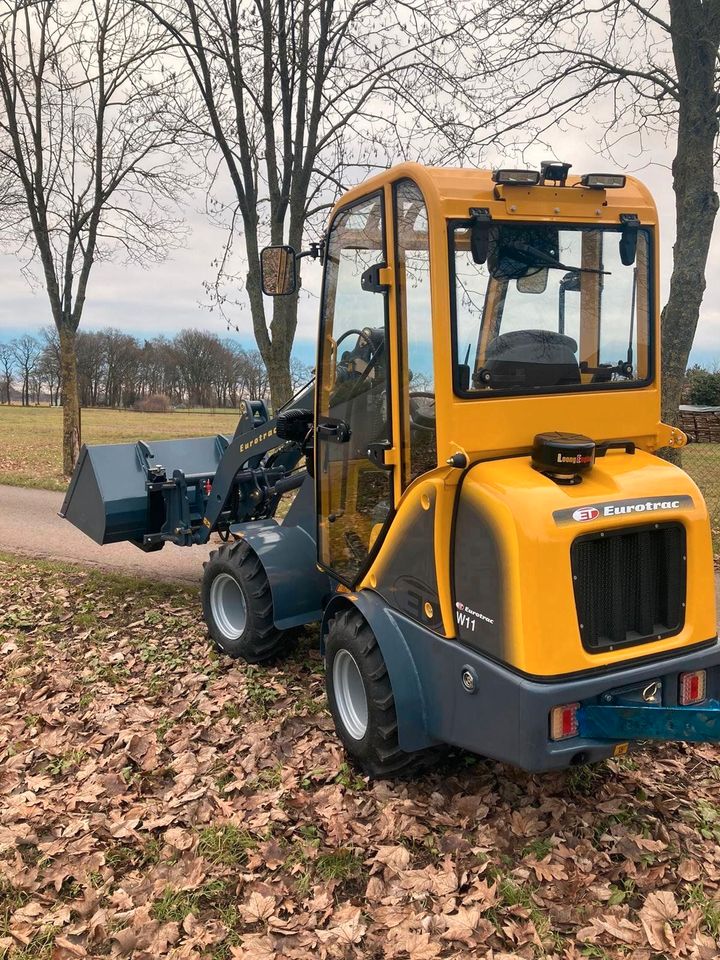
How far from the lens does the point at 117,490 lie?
6594 mm

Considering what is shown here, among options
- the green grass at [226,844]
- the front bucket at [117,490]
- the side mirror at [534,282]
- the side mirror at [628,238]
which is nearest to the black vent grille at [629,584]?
the side mirror at [534,282]

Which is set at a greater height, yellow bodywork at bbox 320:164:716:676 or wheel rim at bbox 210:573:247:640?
yellow bodywork at bbox 320:164:716:676

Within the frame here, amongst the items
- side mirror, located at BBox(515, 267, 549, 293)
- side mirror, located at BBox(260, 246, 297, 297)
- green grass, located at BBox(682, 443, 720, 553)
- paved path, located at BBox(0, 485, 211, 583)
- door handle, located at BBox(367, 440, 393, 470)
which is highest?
side mirror, located at BBox(260, 246, 297, 297)

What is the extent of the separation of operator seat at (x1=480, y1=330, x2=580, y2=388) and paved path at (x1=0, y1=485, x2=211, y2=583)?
4.90m

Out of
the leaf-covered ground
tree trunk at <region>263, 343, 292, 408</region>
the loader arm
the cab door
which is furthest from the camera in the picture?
tree trunk at <region>263, 343, 292, 408</region>

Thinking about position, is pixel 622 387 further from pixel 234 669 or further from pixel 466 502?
pixel 234 669

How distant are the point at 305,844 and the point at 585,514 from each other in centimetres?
201

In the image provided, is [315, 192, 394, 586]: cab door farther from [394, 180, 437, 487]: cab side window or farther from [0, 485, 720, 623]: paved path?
[0, 485, 720, 623]: paved path

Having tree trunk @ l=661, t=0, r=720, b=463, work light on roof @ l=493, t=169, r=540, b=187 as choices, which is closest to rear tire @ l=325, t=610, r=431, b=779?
work light on roof @ l=493, t=169, r=540, b=187

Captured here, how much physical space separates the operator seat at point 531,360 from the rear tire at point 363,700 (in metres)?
1.47

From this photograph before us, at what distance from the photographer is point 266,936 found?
3.02 metres

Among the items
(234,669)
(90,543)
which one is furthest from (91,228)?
(234,669)

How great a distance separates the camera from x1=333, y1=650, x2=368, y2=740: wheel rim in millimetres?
4039

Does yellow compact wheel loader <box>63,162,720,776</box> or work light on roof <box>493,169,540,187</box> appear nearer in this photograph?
yellow compact wheel loader <box>63,162,720,776</box>
